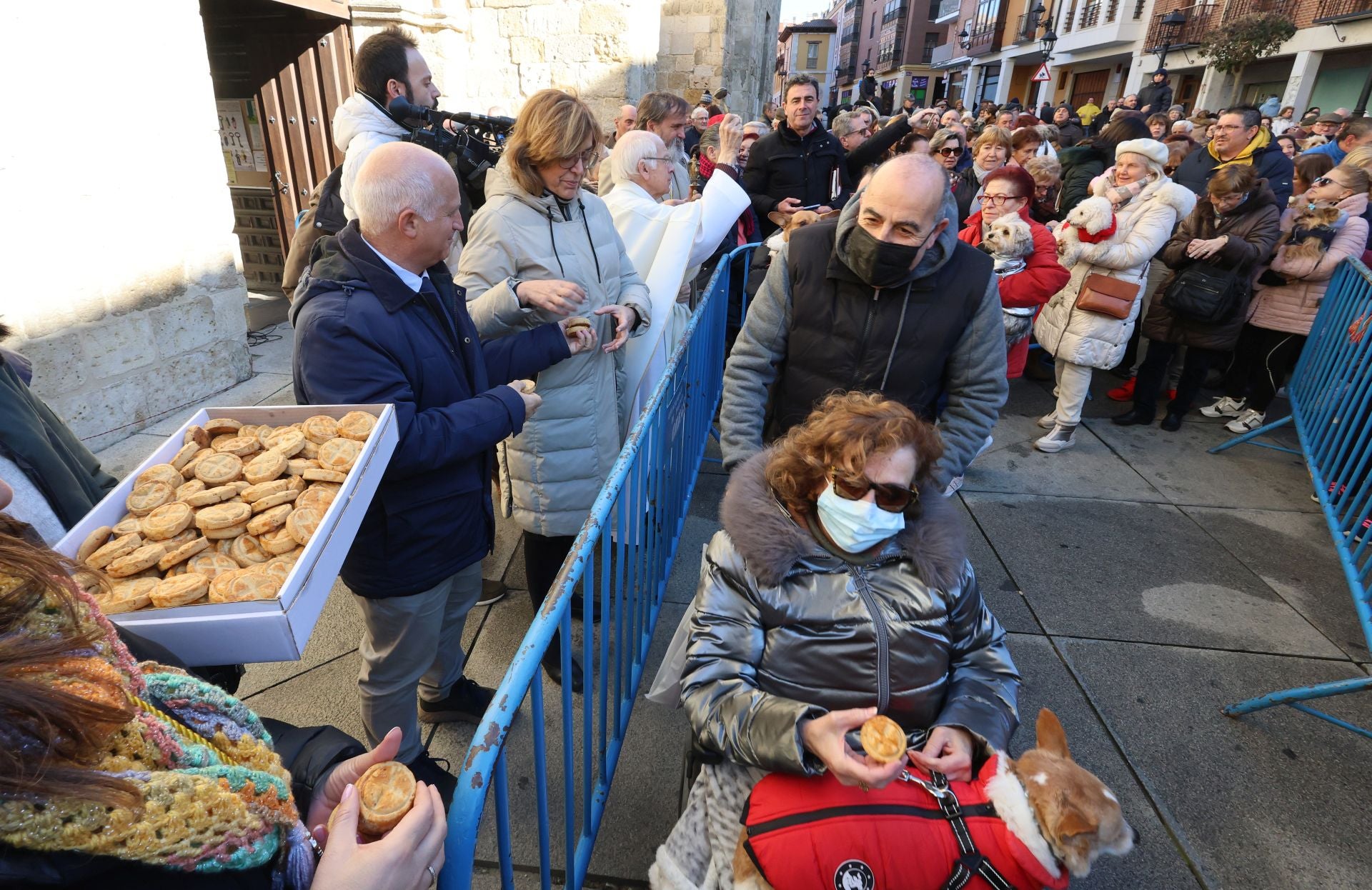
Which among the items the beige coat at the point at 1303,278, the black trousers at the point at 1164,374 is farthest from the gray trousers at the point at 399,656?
the beige coat at the point at 1303,278

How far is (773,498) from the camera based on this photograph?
A: 6.07 ft

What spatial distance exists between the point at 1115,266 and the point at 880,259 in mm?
3320

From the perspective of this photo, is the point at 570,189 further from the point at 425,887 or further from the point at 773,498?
the point at 425,887

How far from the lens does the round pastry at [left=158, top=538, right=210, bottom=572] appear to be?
1.33 metres

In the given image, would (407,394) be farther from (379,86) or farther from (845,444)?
(379,86)

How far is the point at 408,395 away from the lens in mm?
1926

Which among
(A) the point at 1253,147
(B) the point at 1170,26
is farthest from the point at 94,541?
(B) the point at 1170,26

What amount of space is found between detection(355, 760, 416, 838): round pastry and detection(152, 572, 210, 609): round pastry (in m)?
0.53

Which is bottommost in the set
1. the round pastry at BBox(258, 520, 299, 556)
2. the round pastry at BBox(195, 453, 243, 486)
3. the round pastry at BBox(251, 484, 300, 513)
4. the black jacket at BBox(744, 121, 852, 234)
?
the round pastry at BBox(258, 520, 299, 556)

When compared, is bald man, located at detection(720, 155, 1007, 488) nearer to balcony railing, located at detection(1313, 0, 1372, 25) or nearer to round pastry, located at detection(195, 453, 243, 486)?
round pastry, located at detection(195, 453, 243, 486)

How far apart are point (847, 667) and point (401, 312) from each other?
155 cm

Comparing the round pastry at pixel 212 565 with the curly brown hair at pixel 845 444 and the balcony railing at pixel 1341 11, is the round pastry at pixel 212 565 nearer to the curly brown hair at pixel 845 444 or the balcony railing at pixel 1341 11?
the curly brown hair at pixel 845 444

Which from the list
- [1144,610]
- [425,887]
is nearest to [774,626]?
[425,887]

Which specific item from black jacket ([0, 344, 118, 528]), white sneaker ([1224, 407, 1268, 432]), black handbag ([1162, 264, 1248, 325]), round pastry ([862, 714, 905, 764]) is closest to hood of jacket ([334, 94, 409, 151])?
black jacket ([0, 344, 118, 528])
